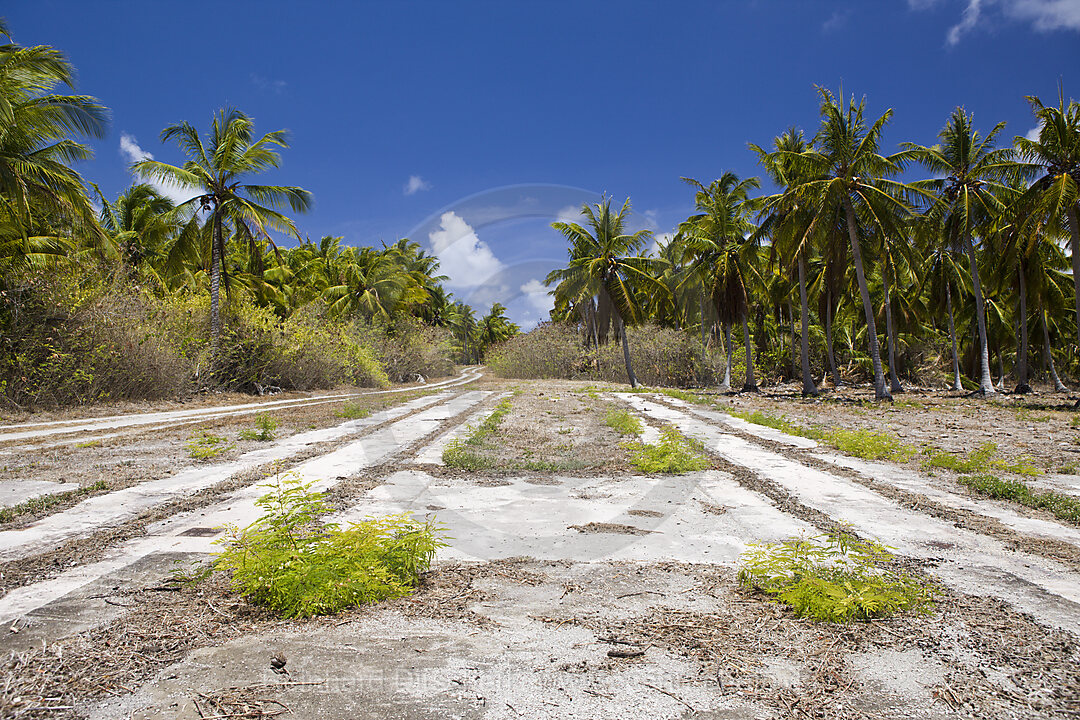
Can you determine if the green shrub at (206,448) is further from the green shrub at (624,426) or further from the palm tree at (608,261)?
the palm tree at (608,261)

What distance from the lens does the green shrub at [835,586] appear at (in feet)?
7.23

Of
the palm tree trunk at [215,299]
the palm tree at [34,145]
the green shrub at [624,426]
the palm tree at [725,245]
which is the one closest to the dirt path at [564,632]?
the green shrub at [624,426]

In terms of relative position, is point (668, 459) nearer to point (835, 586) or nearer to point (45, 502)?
point (835, 586)

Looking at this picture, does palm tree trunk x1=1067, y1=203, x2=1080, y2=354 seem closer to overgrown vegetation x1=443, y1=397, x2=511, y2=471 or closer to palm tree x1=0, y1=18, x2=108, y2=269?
overgrown vegetation x1=443, y1=397, x2=511, y2=471

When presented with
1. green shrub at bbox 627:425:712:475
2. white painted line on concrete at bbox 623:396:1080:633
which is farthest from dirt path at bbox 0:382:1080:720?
green shrub at bbox 627:425:712:475

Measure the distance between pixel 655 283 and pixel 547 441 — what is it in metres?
18.9

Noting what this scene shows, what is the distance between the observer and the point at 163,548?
3.11m

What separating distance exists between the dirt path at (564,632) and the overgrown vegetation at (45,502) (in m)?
0.23

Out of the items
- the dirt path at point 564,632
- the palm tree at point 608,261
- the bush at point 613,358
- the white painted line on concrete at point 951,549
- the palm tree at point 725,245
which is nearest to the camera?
the dirt path at point 564,632

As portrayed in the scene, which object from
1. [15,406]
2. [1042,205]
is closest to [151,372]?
[15,406]

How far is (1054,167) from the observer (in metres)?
15.6

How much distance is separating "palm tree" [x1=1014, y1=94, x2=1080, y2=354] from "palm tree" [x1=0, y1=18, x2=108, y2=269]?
2401 cm

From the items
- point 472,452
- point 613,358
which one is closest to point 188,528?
point 472,452

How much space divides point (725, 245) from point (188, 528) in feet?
74.4
